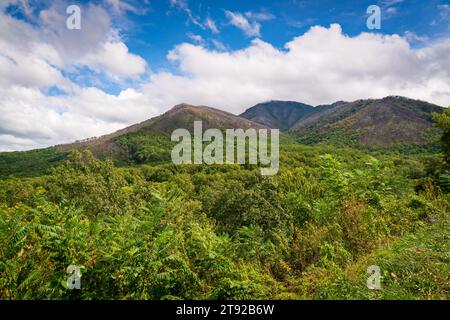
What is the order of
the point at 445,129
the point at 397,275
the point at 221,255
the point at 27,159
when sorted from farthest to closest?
1. the point at 27,159
2. the point at 445,129
3. the point at 221,255
4. the point at 397,275

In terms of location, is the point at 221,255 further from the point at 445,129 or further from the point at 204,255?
the point at 445,129

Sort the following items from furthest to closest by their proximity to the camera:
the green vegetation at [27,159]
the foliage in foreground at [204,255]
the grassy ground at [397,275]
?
the green vegetation at [27,159]
the grassy ground at [397,275]
the foliage in foreground at [204,255]

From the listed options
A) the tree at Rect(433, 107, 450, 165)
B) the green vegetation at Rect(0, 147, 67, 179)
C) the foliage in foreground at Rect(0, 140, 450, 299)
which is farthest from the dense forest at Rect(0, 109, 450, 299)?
the green vegetation at Rect(0, 147, 67, 179)

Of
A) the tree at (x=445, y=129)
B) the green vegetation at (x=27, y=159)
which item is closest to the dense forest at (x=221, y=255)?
the tree at (x=445, y=129)

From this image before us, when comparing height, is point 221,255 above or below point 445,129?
below

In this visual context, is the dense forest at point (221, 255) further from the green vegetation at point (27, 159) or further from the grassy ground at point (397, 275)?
the green vegetation at point (27, 159)

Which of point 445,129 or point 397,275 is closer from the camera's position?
point 397,275

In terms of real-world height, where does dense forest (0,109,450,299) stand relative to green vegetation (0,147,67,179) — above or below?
below

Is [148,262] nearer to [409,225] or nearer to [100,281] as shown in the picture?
[100,281]

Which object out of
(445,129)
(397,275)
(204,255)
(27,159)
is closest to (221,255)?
(204,255)

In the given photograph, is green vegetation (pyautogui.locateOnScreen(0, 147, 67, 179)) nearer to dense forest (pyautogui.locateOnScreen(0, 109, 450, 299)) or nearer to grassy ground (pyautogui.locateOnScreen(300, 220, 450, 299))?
dense forest (pyautogui.locateOnScreen(0, 109, 450, 299))

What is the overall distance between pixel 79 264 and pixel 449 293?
509 cm

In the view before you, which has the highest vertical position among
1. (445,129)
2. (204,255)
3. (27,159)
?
(27,159)
